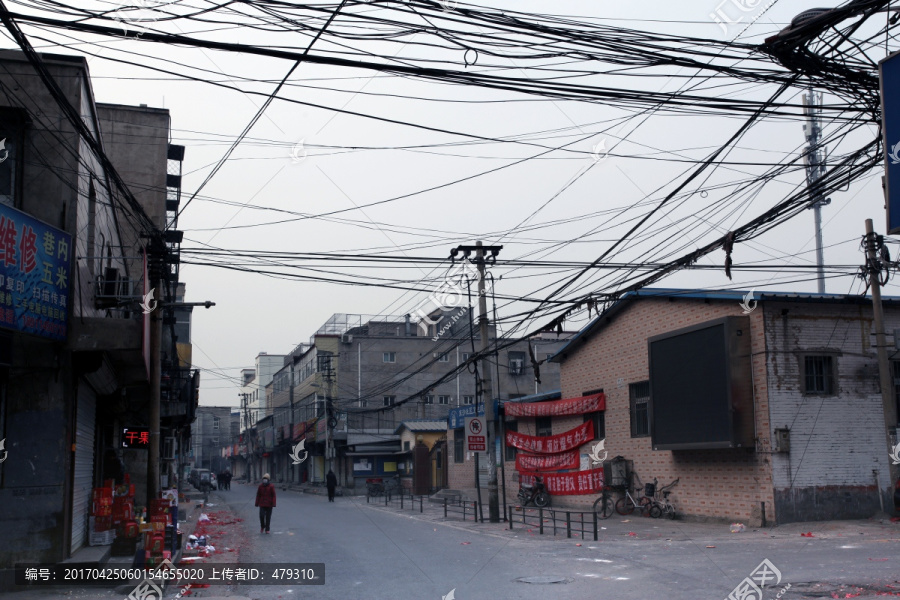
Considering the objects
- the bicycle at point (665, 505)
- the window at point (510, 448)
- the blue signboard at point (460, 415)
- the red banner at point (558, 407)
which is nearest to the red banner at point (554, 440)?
the red banner at point (558, 407)

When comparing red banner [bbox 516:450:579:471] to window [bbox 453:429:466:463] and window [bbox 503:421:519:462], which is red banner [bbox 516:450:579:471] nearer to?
window [bbox 503:421:519:462]

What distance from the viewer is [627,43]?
11.3 metres

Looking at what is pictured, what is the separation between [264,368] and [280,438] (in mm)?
33976

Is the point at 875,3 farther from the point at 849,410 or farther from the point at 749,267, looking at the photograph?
the point at 849,410

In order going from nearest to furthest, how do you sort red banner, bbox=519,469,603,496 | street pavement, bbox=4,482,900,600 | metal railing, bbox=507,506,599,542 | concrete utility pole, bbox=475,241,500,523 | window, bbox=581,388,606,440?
street pavement, bbox=4,482,900,600
metal railing, bbox=507,506,599,542
concrete utility pole, bbox=475,241,500,523
red banner, bbox=519,469,603,496
window, bbox=581,388,606,440

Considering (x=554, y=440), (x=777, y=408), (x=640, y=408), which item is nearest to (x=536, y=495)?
(x=554, y=440)

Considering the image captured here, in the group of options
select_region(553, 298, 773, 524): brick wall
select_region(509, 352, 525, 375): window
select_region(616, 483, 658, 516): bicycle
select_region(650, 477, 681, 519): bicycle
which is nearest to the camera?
select_region(553, 298, 773, 524): brick wall

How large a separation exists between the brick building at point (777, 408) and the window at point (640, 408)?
2.34 metres

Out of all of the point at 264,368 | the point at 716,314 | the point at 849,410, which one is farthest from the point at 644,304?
the point at 264,368

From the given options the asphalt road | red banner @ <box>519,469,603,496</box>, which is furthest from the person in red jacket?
red banner @ <box>519,469,603,496</box>

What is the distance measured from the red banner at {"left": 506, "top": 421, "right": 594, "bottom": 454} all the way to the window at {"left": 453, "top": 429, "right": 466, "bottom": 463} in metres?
10.2

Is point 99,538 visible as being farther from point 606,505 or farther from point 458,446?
point 458,446

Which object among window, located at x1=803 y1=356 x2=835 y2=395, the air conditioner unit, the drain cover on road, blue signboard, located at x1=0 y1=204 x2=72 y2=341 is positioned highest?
blue signboard, located at x1=0 y1=204 x2=72 y2=341

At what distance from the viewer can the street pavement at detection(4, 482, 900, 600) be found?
1236 centimetres
